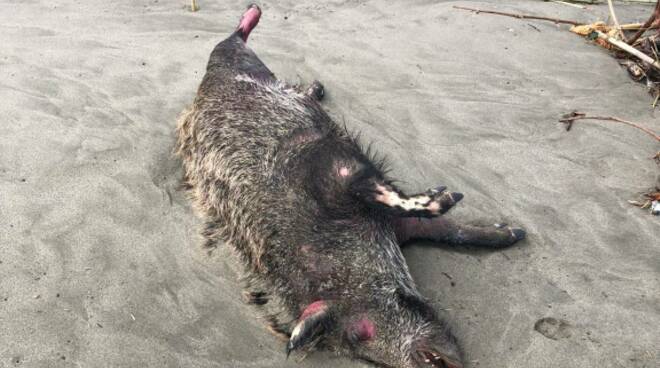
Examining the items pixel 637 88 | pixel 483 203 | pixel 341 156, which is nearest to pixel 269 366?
pixel 341 156

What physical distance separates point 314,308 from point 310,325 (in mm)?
134

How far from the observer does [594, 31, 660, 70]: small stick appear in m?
5.55

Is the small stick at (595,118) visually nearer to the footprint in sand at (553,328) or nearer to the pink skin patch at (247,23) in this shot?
the footprint in sand at (553,328)

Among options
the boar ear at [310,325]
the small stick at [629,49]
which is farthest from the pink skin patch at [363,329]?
the small stick at [629,49]

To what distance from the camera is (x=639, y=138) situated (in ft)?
16.8

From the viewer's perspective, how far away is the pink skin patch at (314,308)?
3192 millimetres

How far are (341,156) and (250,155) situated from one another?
65 cm

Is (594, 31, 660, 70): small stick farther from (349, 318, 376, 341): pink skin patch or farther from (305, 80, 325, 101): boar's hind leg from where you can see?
(349, 318, 376, 341): pink skin patch

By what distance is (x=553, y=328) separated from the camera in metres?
3.57


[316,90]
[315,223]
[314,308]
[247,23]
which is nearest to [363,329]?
[314,308]

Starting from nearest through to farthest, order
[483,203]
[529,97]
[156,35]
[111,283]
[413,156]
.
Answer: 1. [111,283]
2. [483,203]
3. [413,156]
4. [529,97]
5. [156,35]

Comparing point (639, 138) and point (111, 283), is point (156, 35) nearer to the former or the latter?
point (111, 283)

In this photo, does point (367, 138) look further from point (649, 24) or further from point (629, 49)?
point (649, 24)

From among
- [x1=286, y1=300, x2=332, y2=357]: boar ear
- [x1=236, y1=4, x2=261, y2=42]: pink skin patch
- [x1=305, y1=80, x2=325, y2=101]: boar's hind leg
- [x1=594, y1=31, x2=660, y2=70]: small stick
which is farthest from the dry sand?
[x1=236, y1=4, x2=261, y2=42]: pink skin patch
